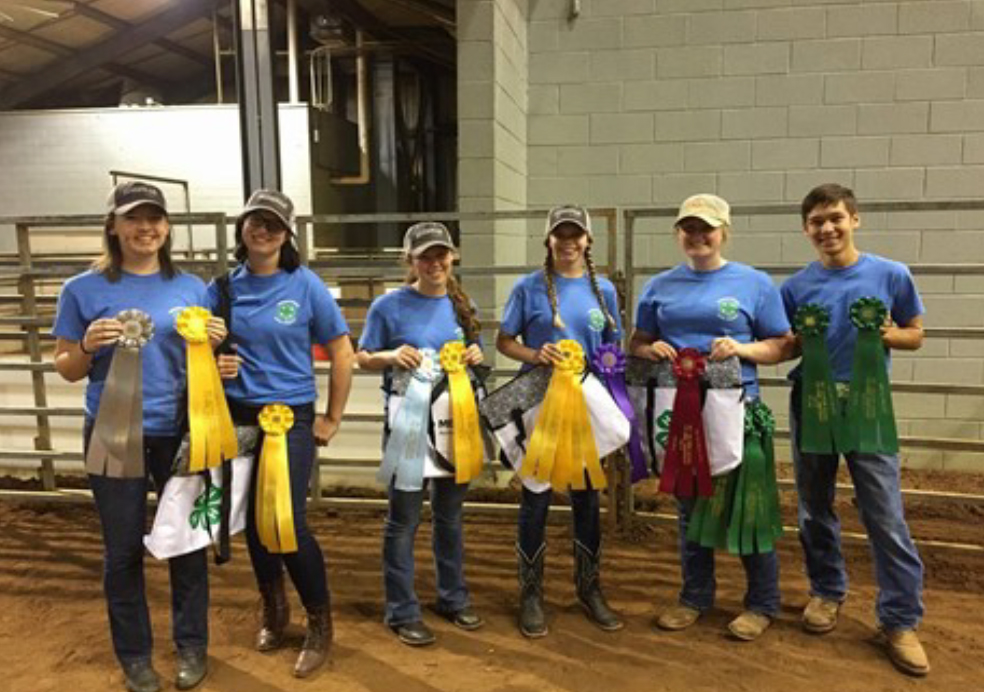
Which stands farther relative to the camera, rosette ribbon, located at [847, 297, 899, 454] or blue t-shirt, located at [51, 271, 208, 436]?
rosette ribbon, located at [847, 297, 899, 454]

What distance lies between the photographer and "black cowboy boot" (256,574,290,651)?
8.30 ft

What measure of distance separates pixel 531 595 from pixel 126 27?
808 centimetres

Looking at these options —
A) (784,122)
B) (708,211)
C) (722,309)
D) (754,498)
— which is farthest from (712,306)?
(784,122)

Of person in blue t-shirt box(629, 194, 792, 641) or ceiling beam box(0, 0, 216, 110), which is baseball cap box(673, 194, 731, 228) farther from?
ceiling beam box(0, 0, 216, 110)

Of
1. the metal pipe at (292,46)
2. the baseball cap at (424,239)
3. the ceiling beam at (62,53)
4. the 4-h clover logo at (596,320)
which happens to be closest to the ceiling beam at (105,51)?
the ceiling beam at (62,53)

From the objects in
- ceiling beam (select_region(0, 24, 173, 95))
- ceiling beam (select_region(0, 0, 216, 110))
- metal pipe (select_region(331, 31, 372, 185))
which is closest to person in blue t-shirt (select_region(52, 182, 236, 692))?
metal pipe (select_region(331, 31, 372, 185))

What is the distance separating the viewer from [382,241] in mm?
9289

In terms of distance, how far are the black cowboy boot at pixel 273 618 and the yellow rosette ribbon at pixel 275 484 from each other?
32 cm

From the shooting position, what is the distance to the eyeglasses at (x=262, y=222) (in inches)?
85.2

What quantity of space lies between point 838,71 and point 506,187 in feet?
6.64

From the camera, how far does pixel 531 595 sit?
267 cm

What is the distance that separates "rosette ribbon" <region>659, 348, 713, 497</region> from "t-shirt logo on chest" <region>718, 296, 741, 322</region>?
135 mm

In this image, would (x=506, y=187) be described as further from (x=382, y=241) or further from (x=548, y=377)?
(x=382, y=241)

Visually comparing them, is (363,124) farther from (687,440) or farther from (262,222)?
(687,440)
